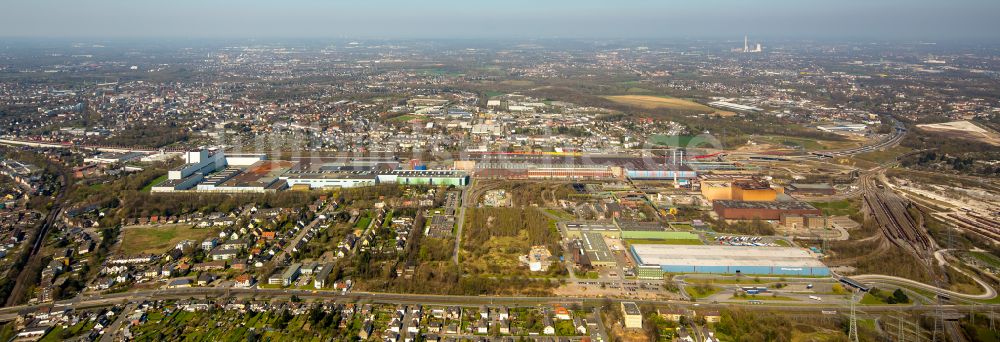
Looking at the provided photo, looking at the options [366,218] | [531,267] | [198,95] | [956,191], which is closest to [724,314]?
[531,267]

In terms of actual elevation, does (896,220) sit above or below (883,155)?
below

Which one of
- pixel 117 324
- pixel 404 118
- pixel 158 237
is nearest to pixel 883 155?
pixel 404 118

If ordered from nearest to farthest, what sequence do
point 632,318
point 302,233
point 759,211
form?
point 632,318
point 302,233
point 759,211

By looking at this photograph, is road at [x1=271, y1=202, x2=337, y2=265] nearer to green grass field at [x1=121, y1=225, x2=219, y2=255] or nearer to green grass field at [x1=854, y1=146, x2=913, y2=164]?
green grass field at [x1=121, y1=225, x2=219, y2=255]

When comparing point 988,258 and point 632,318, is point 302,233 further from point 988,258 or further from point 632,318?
point 988,258

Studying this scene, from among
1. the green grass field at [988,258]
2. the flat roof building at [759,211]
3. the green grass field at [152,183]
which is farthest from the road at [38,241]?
the green grass field at [988,258]

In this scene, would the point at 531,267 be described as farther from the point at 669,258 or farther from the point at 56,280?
the point at 56,280

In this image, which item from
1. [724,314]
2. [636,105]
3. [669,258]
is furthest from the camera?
[636,105]

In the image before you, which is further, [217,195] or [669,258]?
[217,195]

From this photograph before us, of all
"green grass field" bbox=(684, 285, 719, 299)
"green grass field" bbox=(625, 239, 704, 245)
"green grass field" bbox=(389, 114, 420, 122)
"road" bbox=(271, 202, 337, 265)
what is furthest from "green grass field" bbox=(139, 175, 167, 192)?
"green grass field" bbox=(684, 285, 719, 299)
